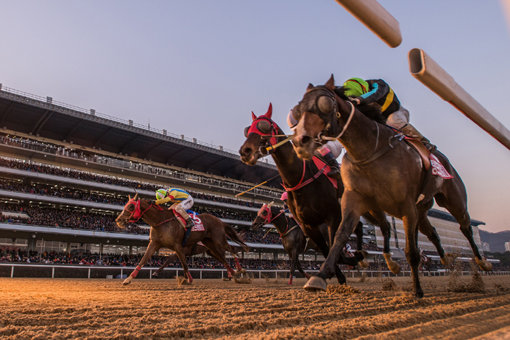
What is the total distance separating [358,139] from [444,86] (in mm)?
2888

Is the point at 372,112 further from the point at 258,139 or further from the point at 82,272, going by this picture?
the point at 82,272

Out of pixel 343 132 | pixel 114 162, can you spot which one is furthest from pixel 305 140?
pixel 114 162

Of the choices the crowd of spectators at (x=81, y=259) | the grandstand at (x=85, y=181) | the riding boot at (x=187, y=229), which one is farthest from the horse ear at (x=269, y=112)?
the grandstand at (x=85, y=181)

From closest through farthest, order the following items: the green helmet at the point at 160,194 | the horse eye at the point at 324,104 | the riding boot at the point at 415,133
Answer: the horse eye at the point at 324,104, the riding boot at the point at 415,133, the green helmet at the point at 160,194

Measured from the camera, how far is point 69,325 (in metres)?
2.55

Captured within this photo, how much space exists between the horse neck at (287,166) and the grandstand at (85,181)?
19999 millimetres

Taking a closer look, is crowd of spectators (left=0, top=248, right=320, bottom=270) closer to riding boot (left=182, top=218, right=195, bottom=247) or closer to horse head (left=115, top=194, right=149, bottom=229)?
riding boot (left=182, top=218, right=195, bottom=247)

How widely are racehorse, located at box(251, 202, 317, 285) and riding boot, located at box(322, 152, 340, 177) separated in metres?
5.86

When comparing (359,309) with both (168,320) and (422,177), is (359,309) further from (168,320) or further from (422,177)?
(422,177)

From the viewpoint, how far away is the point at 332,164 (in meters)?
6.72

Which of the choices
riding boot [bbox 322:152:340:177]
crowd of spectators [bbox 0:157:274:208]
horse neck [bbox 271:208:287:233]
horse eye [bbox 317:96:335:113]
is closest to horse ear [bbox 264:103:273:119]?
riding boot [bbox 322:152:340:177]

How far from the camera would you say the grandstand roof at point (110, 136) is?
3425 cm

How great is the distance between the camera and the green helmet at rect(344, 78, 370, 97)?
13.8 feet

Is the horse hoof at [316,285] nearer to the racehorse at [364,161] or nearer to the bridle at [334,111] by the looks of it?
the racehorse at [364,161]
